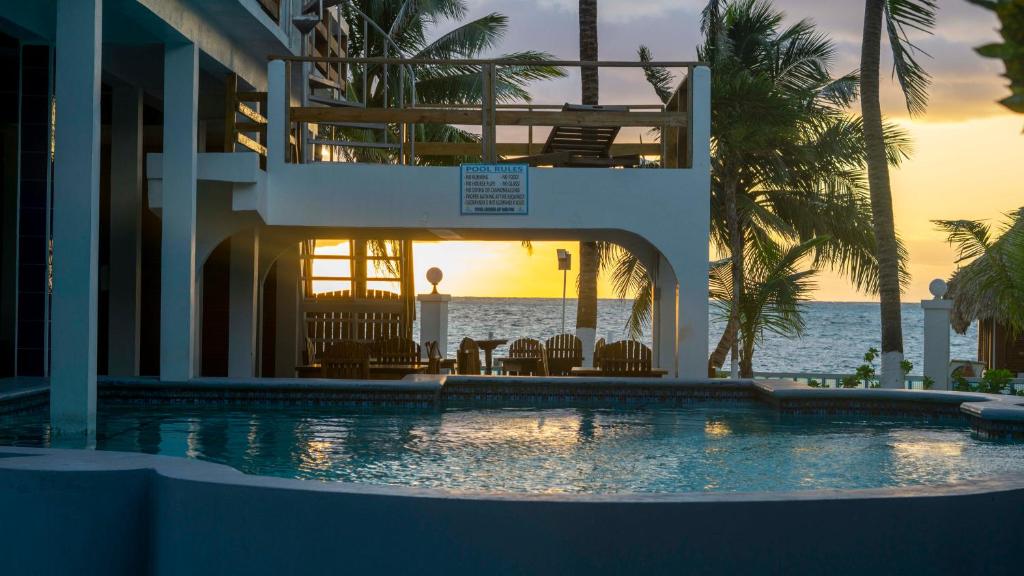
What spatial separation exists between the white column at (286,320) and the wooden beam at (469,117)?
471 cm

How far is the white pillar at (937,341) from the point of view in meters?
15.6

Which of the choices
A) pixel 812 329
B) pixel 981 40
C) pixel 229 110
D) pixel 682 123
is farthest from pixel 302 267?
pixel 812 329

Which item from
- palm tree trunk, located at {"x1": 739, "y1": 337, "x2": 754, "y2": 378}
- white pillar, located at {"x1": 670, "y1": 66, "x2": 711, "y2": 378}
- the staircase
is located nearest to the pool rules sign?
the staircase

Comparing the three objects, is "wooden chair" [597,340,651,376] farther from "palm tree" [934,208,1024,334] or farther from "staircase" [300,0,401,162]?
"palm tree" [934,208,1024,334]

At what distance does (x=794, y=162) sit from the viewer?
19.9m

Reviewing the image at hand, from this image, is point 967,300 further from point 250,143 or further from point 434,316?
point 250,143

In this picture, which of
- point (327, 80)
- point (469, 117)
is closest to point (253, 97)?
point (469, 117)

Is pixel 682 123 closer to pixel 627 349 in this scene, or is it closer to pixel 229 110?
pixel 627 349

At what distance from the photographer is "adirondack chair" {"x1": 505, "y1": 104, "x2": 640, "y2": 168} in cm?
Result: 1330

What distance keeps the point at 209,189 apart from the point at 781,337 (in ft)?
241

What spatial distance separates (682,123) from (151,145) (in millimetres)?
7355

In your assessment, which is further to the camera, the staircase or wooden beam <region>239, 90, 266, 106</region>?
the staircase

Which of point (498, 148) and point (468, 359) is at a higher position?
point (498, 148)

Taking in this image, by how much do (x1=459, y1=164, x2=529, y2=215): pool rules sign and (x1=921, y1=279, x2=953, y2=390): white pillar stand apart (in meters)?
6.41
